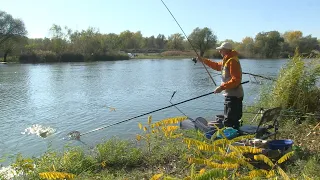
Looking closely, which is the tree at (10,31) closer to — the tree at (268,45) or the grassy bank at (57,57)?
the grassy bank at (57,57)

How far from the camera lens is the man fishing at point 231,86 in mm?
6016

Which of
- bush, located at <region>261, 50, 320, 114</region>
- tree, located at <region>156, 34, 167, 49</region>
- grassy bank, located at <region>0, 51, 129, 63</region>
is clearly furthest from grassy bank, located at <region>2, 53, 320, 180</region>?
tree, located at <region>156, 34, 167, 49</region>

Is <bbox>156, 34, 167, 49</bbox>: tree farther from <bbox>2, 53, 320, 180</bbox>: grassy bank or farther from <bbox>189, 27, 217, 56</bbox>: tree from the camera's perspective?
<bbox>2, 53, 320, 180</bbox>: grassy bank

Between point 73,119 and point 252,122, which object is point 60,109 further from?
point 252,122

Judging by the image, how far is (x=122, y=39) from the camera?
9581 cm

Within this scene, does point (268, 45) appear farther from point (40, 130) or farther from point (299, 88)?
point (40, 130)

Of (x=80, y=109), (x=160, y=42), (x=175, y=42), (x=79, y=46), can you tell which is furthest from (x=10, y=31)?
(x=80, y=109)

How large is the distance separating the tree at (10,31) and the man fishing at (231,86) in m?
68.1

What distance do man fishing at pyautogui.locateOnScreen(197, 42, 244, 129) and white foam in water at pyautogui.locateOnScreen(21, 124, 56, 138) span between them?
5253 mm

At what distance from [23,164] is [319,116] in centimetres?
628

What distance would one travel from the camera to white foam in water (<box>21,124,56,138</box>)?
9.11 metres

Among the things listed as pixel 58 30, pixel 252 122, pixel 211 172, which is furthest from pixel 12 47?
pixel 211 172

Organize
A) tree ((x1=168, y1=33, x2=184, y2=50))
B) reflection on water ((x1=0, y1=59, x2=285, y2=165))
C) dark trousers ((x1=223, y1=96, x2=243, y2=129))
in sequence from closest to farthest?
1. dark trousers ((x1=223, y1=96, x2=243, y2=129))
2. reflection on water ((x1=0, y1=59, x2=285, y2=165))
3. tree ((x1=168, y1=33, x2=184, y2=50))

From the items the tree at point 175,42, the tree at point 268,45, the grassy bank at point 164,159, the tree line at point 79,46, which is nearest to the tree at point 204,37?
the tree at point 175,42
